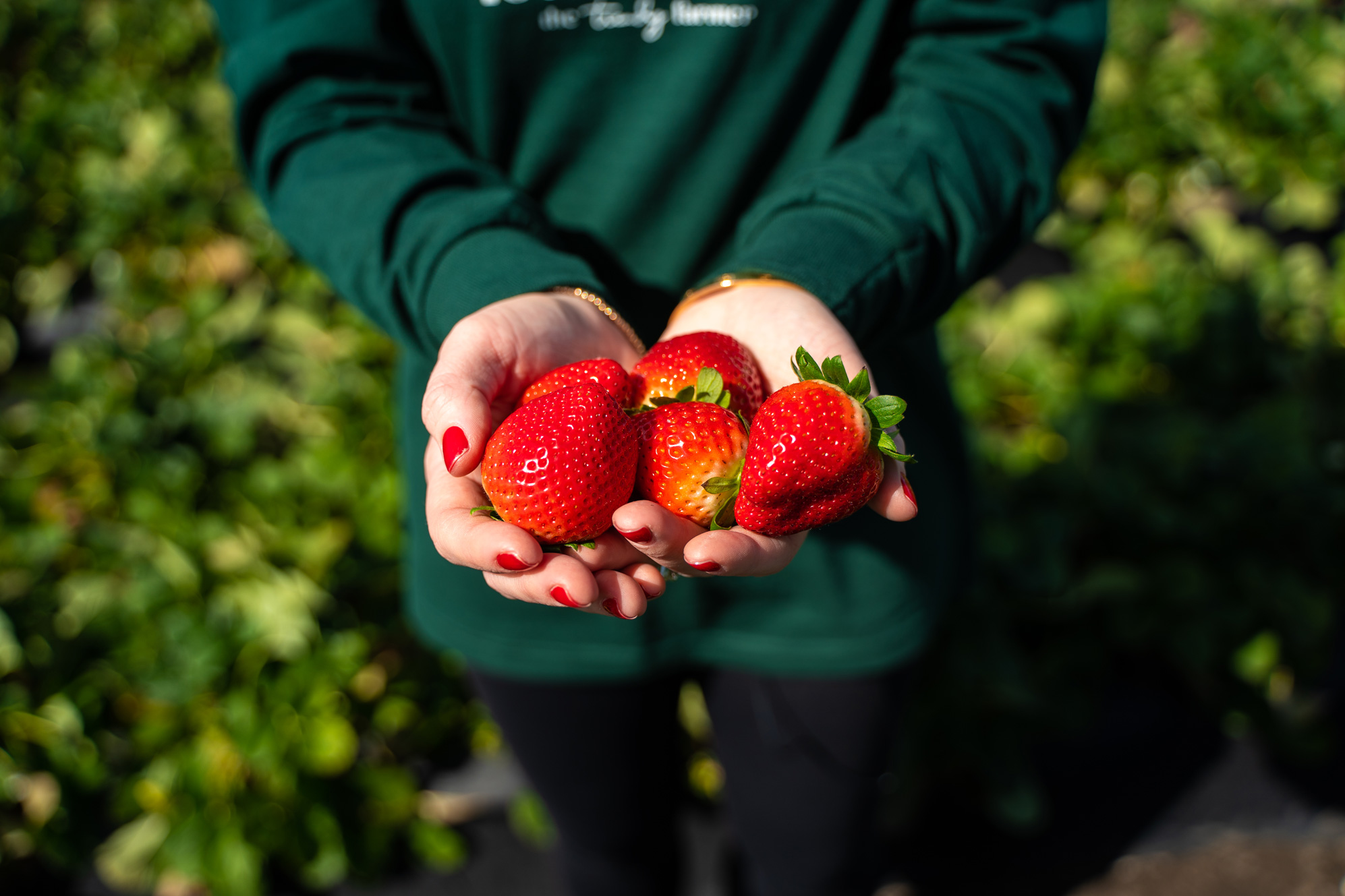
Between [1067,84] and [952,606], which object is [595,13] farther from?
[952,606]

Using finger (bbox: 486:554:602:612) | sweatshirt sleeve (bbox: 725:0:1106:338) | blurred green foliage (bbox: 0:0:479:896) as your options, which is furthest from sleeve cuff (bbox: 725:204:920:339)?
blurred green foliage (bbox: 0:0:479:896)

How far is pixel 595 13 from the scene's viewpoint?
3.88 feet

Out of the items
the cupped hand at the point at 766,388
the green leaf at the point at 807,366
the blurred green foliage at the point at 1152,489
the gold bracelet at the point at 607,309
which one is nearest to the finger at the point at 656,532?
the cupped hand at the point at 766,388

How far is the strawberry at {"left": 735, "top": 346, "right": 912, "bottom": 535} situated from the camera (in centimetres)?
96

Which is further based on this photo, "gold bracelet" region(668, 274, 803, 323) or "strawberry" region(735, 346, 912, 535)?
"gold bracelet" region(668, 274, 803, 323)

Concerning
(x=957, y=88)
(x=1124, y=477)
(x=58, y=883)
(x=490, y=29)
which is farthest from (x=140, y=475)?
(x=1124, y=477)

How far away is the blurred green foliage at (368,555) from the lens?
2207 mm

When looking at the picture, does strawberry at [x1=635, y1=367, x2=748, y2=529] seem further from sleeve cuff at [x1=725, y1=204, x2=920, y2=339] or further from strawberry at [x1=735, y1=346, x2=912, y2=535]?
sleeve cuff at [x1=725, y1=204, x2=920, y2=339]

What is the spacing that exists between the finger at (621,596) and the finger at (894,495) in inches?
11.4

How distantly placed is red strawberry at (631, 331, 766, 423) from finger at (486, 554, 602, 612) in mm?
276

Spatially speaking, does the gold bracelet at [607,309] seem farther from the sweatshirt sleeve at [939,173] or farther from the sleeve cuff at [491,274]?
the sweatshirt sleeve at [939,173]

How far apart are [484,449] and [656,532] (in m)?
0.22

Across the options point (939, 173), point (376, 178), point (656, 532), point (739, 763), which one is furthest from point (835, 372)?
point (739, 763)

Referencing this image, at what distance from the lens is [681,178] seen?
1.29 m
